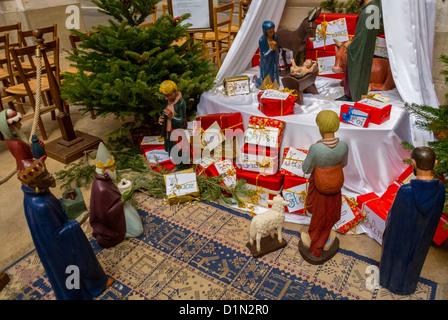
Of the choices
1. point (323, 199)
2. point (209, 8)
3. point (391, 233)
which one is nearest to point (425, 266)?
point (391, 233)

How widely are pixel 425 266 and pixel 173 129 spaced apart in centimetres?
238

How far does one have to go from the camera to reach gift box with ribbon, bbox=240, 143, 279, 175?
3080 millimetres

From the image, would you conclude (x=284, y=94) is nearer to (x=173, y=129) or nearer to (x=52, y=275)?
(x=173, y=129)

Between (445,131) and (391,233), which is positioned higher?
(445,131)

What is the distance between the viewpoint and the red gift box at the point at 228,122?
341 centimetres

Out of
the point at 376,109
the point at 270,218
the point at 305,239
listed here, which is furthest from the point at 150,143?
the point at 376,109

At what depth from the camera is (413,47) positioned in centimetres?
295

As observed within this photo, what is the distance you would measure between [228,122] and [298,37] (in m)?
1.09

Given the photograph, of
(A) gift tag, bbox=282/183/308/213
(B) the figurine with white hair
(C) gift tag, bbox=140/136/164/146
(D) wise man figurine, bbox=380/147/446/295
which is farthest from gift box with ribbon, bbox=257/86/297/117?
(D) wise man figurine, bbox=380/147/446/295

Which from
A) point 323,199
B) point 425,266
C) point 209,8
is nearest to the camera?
point 323,199

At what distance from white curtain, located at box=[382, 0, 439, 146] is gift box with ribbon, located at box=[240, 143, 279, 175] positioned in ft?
4.10

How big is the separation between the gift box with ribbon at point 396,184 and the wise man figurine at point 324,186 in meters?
0.62

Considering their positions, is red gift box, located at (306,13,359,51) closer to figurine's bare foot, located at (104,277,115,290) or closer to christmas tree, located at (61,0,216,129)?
christmas tree, located at (61,0,216,129)

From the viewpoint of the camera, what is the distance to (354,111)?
292 cm
